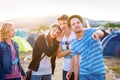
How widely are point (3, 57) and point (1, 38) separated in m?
0.34

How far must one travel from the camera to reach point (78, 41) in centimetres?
515

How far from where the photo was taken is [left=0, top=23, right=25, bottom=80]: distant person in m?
5.64

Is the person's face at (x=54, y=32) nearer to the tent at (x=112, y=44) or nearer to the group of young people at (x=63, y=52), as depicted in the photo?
the group of young people at (x=63, y=52)

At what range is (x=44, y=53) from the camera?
5.91 m

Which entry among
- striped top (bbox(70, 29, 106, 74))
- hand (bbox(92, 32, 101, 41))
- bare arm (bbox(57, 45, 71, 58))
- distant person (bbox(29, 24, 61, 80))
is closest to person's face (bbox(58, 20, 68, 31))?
distant person (bbox(29, 24, 61, 80))

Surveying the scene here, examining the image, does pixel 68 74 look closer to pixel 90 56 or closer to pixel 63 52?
pixel 63 52

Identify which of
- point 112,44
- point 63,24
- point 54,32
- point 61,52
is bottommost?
point 112,44

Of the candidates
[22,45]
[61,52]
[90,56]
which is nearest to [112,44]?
[22,45]

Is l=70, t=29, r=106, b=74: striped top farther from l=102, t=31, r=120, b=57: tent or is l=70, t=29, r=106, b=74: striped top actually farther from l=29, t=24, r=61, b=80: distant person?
l=102, t=31, r=120, b=57: tent

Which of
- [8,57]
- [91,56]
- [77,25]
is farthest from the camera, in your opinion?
[8,57]

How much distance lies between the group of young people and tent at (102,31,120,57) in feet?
36.6

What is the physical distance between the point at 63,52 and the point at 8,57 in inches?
39.3

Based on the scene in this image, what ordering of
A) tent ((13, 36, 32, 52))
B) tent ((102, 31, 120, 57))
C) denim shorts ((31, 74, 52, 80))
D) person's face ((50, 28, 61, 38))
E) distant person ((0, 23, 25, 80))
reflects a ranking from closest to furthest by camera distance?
distant person ((0, 23, 25, 80)), person's face ((50, 28, 61, 38)), denim shorts ((31, 74, 52, 80)), tent ((102, 31, 120, 57)), tent ((13, 36, 32, 52))

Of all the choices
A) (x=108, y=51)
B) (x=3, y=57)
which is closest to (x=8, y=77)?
(x=3, y=57)
